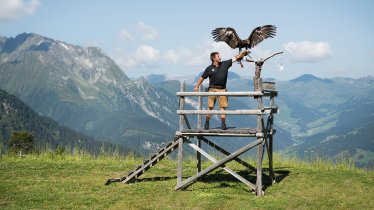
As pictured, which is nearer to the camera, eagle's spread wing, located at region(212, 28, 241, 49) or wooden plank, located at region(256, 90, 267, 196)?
wooden plank, located at region(256, 90, 267, 196)

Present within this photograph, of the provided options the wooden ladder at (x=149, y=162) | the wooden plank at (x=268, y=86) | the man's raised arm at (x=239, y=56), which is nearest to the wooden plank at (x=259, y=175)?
the wooden plank at (x=268, y=86)

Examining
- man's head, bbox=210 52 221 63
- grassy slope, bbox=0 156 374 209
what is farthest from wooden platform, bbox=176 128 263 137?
man's head, bbox=210 52 221 63

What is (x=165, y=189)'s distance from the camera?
19062 millimetres

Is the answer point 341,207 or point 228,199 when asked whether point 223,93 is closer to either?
point 228,199

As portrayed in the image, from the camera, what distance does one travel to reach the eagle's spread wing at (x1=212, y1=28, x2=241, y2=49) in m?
20.1

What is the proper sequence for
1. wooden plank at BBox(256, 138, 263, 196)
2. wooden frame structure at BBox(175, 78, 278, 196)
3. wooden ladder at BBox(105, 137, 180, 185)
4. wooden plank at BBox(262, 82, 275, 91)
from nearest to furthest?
wooden plank at BBox(256, 138, 263, 196), wooden frame structure at BBox(175, 78, 278, 196), wooden plank at BBox(262, 82, 275, 91), wooden ladder at BBox(105, 137, 180, 185)

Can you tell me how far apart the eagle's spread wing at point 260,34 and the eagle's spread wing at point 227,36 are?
2.04 feet

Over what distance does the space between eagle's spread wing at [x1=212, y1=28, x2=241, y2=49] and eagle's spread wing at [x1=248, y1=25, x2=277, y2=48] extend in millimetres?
621

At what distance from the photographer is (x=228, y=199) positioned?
17.0 meters

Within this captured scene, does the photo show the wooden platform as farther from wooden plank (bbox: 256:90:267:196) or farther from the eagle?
the eagle

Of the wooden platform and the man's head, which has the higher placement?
the man's head

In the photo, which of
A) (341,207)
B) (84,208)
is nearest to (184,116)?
(84,208)

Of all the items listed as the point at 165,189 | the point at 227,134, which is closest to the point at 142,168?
the point at 165,189

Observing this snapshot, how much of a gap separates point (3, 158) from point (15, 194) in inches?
474
